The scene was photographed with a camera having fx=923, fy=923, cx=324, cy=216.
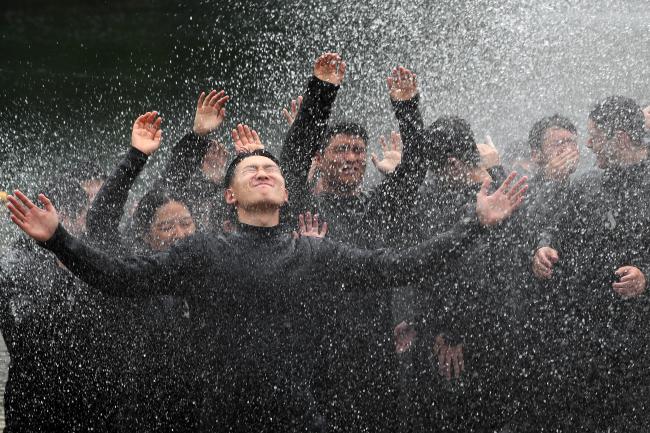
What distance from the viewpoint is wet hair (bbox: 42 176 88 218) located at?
4832 mm

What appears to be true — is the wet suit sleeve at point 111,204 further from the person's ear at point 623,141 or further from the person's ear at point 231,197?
the person's ear at point 623,141

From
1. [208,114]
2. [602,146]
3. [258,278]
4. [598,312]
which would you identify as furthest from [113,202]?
[602,146]

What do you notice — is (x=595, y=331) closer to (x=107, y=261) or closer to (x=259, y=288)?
(x=259, y=288)

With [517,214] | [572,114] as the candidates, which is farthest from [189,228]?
[572,114]

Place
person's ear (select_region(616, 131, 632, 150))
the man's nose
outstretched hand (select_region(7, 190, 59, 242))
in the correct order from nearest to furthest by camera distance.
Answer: outstretched hand (select_region(7, 190, 59, 242))
the man's nose
person's ear (select_region(616, 131, 632, 150))

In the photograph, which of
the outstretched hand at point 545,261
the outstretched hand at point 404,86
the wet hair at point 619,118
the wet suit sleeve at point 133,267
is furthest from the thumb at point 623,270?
the wet suit sleeve at point 133,267

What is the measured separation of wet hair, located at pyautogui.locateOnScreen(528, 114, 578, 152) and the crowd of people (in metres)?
0.19

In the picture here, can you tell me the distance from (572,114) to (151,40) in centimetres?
778

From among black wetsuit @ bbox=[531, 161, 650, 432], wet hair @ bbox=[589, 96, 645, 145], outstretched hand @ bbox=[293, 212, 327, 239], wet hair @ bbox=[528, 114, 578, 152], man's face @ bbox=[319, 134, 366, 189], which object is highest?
wet hair @ bbox=[528, 114, 578, 152]

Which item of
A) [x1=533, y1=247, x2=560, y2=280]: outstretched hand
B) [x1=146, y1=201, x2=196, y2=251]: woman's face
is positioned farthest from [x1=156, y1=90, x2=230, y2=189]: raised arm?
[x1=533, y1=247, x2=560, y2=280]: outstretched hand

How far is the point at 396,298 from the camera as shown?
4.57 meters

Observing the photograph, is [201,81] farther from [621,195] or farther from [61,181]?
[621,195]

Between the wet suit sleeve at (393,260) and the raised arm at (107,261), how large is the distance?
1.66 ft

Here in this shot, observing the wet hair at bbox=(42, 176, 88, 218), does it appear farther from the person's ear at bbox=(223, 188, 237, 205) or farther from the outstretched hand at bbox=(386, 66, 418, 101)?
the outstretched hand at bbox=(386, 66, 418, 101)
